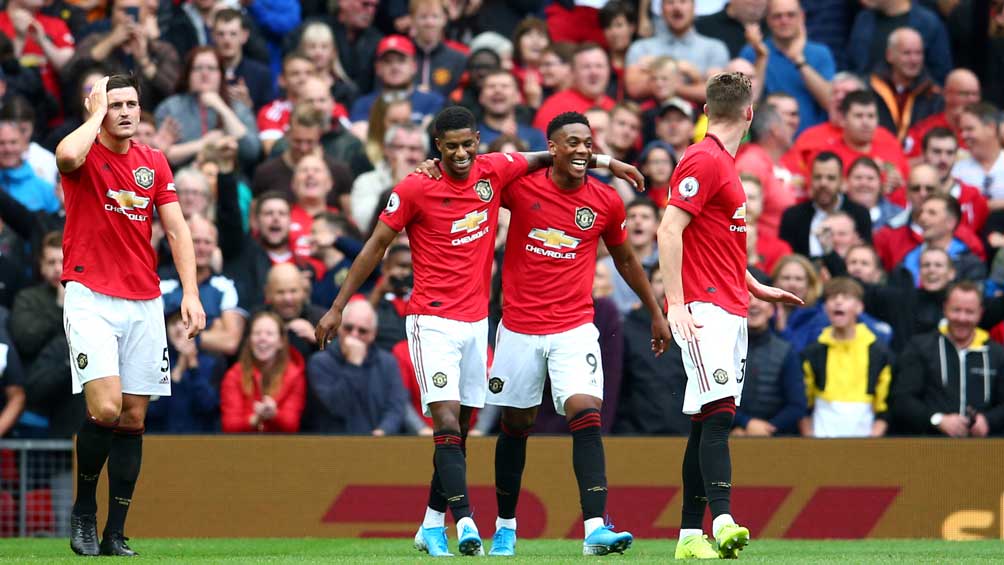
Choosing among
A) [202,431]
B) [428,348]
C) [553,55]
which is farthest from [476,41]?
[428,348]

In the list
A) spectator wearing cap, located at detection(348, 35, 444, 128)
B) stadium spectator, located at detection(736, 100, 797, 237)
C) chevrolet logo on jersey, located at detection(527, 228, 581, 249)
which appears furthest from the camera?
spectator wearing cap, located at detection(348, 35, 444, 128)

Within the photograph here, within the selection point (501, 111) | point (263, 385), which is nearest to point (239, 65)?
point (501, 111)

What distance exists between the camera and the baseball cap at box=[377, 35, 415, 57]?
17.2 metres

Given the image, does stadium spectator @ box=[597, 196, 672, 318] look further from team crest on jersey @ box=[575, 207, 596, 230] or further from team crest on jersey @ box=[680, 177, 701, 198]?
team crest on jersey @ box=[680, 177, 701, 198]

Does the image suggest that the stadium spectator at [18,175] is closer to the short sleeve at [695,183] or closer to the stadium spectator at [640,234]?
the stadium spectator at [640,234]

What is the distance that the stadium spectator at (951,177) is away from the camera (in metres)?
16.4

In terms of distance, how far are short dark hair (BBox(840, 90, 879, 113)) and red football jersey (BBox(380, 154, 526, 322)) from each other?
766cm

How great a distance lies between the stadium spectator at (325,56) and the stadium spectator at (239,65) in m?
0.51

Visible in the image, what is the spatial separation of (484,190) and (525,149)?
4.48 meters

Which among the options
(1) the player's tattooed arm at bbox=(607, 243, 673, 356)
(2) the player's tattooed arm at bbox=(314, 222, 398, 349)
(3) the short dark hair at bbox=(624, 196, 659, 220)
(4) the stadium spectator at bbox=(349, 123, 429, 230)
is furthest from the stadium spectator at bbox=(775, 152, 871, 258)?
(2) the player's tattooed arm at bbox=(314, 222, 398, 349)

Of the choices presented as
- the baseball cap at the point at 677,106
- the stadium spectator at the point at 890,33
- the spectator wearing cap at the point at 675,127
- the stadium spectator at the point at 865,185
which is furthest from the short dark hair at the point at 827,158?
the stadium spectator at the point at 890,33

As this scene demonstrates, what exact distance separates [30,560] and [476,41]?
31.7ft

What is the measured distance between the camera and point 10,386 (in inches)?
514

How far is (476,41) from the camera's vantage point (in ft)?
58.3
